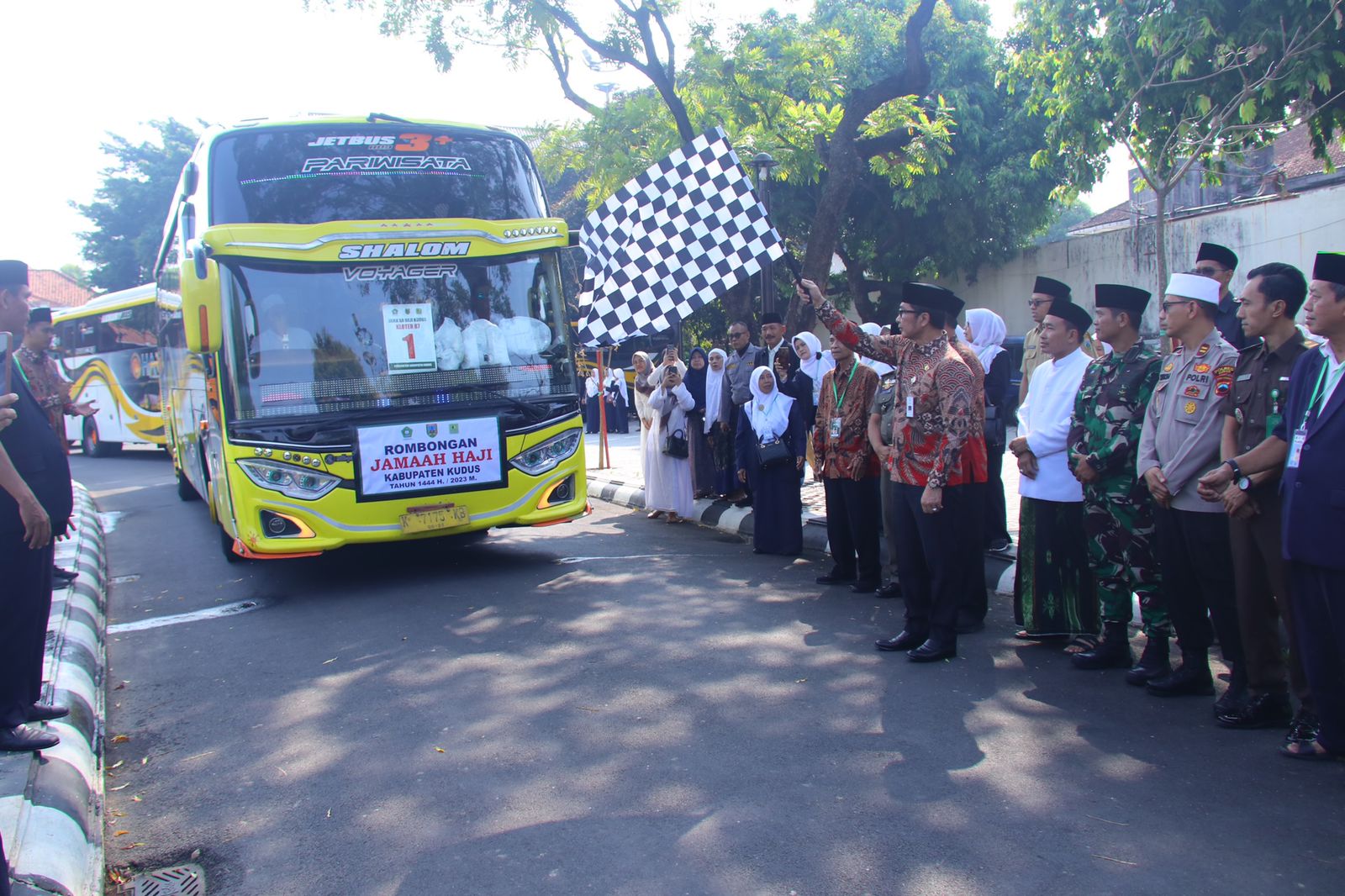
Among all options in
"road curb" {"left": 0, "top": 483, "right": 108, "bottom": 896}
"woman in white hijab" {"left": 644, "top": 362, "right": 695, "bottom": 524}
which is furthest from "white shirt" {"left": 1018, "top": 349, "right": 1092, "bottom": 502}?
"woman in white hijab" {"left": 644, "top": 362, "right": 695, "bottom": 524}

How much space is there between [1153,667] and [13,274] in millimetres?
5485

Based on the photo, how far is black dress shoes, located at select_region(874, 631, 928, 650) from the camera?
5660 mm

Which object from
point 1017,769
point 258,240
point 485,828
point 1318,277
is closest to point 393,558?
point 258,240

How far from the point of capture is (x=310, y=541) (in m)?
7.36

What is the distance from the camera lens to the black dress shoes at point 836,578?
7426 mm

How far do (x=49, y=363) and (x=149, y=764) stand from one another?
20.8 feet

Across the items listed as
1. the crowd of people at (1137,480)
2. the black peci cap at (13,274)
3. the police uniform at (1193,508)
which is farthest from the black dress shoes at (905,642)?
the black peci cap at (13,274)

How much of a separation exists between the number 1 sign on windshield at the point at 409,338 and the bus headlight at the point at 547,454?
960mm

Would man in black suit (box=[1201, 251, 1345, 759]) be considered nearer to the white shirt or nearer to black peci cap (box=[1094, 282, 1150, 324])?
black peci cap (box=[1094, 282, 1150, 324])

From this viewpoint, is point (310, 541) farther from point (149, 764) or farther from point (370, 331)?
point (149, 764)

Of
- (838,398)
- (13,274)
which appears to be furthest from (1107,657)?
(13,274)

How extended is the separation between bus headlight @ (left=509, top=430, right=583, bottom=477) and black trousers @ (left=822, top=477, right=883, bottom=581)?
2.06 m

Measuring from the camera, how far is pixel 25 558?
13.6 feet

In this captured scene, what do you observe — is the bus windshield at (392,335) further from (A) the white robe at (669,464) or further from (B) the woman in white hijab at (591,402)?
(B) the woman in white hijab at (591,402)
